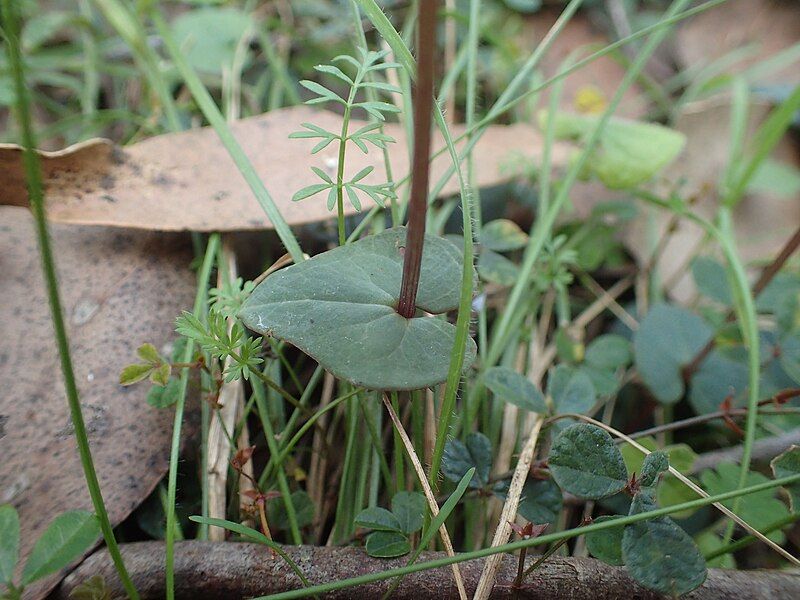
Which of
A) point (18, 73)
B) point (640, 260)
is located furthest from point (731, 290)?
point (18, 73)

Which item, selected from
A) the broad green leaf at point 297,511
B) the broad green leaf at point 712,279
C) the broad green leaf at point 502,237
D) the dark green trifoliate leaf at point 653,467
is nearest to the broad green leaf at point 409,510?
the broad green leaf at point 297,511

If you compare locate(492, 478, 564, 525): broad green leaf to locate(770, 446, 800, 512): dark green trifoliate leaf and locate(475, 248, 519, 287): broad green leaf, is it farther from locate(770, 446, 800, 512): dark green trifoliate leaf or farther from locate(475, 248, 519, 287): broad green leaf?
locate(475, 248, 519, 287): broad green leaf

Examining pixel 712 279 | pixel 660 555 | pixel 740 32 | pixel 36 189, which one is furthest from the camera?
pixel 740 32

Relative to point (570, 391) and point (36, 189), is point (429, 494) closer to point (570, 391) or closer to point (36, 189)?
point (570, 391)

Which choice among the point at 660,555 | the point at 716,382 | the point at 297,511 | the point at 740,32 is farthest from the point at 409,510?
the point at 740,32

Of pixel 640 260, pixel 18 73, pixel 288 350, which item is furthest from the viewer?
pixel 640 260

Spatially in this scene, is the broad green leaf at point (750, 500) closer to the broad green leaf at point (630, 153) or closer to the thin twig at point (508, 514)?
the thin twig at point (508, 514)

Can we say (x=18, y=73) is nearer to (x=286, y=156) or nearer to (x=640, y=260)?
(x=286, y=156)
